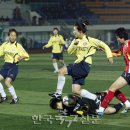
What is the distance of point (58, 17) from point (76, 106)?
48.0 metres

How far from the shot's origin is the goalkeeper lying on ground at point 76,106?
10.7 m

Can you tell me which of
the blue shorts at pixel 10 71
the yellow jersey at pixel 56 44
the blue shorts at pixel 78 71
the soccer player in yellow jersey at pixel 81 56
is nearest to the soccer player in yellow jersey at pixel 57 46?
the yellow jersey at pixel 56 44

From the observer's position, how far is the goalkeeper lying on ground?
10688 mm

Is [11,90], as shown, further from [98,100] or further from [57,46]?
[57,46]

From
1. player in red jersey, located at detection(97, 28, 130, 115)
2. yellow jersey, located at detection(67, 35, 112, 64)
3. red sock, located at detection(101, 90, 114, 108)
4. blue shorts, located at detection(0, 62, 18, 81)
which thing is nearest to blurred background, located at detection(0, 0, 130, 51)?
blue shorts, located at detection(0, 62, 18, 81)

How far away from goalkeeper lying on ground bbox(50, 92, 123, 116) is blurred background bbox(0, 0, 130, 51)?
129 ft

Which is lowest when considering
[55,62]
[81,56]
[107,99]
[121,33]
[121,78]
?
[55,62]

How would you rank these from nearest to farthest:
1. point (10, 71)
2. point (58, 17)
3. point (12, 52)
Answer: point (10, 71)
point (12, 52)
point (58, 17)

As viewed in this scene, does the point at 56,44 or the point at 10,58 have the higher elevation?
the point at 10,58

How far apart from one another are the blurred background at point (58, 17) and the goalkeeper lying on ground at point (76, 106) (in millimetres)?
39244

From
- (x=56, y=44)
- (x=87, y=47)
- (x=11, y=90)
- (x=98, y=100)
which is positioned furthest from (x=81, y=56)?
(x=56, y=44)

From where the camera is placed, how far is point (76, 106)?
10.7 metres

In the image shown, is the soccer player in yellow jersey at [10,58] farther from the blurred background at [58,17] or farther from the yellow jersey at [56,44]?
the blurred background at [58,17]

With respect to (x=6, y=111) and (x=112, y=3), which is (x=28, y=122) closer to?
(x=6, y=111)
